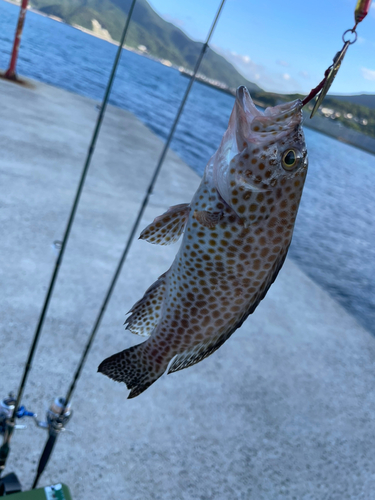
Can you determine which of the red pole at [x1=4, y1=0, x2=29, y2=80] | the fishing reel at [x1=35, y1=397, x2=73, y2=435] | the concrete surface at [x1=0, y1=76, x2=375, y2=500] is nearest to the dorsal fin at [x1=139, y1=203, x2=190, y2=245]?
the fishing reel at [x1=35, y1=397, x2=73, y2=435]

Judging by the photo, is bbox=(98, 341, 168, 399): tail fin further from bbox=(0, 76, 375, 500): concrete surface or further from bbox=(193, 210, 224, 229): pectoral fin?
bbox=(0, 76, 375, 500): concrete surface

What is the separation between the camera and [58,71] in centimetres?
3500

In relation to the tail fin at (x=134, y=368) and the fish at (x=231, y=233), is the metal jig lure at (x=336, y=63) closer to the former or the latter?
the fish at (x=231, y=233)

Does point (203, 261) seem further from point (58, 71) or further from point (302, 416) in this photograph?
point (58, 71)

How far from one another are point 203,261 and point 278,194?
0.75 ft

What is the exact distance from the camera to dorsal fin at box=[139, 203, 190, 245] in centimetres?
109

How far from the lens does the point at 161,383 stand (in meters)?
3.80

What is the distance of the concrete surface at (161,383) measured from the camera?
3068mm

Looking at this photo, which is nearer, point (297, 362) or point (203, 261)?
point (203, 261)

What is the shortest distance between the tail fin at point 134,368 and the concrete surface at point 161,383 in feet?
6.69

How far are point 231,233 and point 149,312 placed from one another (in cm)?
31

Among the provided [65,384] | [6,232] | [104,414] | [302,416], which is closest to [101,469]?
[104,414]

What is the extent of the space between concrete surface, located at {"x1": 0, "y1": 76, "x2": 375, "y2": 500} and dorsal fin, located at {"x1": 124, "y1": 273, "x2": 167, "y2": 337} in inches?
79.9

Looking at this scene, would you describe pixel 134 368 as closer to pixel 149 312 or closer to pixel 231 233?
pixel 149 312
